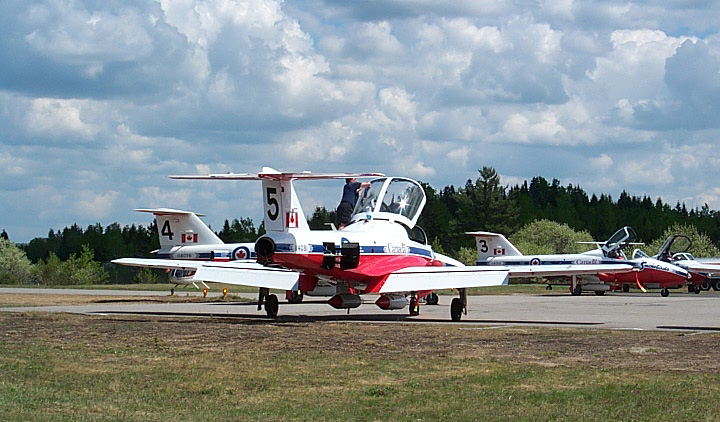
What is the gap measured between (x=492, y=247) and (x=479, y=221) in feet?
189

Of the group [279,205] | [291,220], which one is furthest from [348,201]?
[279,205]

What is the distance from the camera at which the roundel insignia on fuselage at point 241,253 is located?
117ft

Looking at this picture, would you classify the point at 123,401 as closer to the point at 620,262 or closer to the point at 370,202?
the point at 370,202

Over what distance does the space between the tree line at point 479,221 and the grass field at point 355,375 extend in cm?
6409

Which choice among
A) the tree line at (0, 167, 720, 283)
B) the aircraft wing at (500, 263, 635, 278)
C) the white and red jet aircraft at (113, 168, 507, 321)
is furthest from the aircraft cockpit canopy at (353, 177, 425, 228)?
the tree line at (0, 167, 720, 283)

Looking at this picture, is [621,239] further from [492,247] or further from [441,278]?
[441,278]

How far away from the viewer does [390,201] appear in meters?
24.3

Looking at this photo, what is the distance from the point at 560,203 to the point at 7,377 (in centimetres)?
16446

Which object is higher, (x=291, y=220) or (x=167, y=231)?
(x=167, y=231)

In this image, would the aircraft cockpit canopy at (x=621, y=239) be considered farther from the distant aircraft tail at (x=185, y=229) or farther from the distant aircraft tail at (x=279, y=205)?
the distant aircraft tail at (x=279, y=205)

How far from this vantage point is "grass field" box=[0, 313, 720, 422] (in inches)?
364

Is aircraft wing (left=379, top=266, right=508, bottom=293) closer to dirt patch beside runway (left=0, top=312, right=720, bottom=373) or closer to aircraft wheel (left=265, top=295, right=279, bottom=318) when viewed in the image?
dirt patch beside runway (left=0, top=312, right=720, bottom=373)

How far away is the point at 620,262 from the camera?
46125 millimetres

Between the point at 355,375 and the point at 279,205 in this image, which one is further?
the point at 279,205
